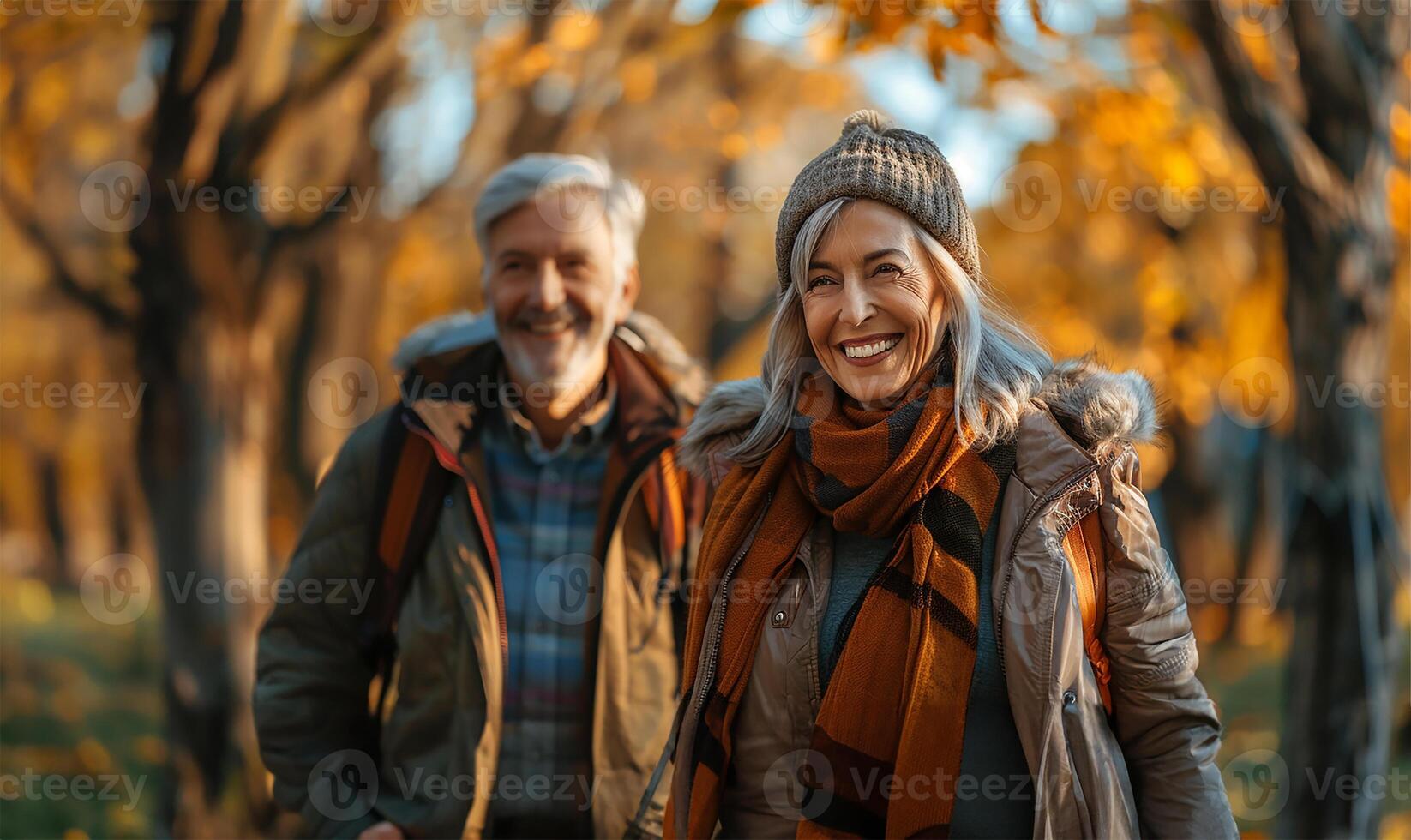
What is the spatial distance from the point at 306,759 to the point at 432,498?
795mm

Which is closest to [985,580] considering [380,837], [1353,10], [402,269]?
[380,837]

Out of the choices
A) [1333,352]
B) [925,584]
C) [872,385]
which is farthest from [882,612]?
[1333,352]

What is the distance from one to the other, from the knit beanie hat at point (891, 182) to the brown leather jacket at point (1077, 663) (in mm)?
392

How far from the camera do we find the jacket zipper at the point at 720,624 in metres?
2.62

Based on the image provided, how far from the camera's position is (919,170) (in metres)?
2.57

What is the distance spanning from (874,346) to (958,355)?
175mm

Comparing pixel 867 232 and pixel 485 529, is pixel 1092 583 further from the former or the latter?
pixel 485 529

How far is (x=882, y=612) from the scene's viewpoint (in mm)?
2461

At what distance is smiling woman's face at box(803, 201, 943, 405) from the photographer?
8.33ft

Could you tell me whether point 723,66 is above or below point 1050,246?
above

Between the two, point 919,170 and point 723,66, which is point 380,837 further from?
point 723,66

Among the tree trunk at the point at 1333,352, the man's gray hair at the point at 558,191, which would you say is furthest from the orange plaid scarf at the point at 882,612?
the tree trunk at the point at 1333,352

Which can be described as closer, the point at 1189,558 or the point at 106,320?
the point at 106,320

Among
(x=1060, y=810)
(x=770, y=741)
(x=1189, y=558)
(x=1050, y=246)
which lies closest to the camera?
(x=1060, y=810)
